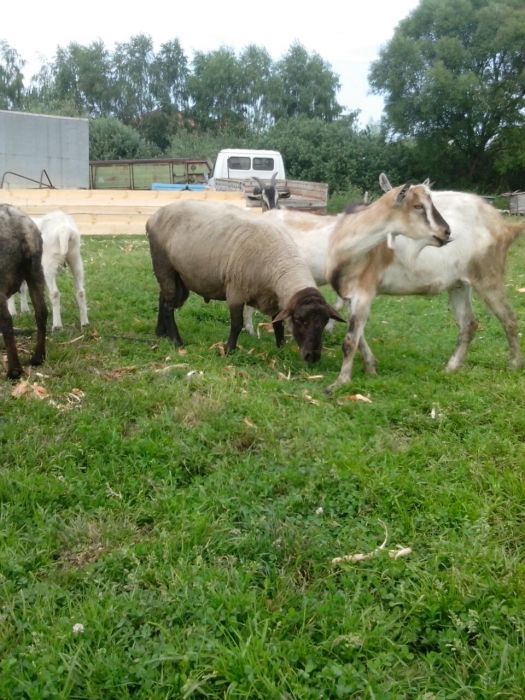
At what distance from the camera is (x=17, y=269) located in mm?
6168

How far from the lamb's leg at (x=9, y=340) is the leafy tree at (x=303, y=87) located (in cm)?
5998

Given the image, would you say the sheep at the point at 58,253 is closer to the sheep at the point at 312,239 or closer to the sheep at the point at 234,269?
the sheep at the point at 234,269

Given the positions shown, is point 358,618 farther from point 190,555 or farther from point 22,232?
point 22,232

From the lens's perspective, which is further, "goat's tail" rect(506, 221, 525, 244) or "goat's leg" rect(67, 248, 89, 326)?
"goat's leg" rect(67, 248, 89, 326)

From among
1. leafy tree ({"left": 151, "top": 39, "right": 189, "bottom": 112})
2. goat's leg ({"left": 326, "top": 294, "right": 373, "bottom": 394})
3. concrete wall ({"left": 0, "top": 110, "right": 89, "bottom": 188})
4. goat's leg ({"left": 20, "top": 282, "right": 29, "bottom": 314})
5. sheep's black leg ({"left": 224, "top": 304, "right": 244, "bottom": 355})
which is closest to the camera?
goat's leg ({"left": 326, "top": 294, "right": 373, "bottom": 394})

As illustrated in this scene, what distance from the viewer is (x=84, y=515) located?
3.96 m

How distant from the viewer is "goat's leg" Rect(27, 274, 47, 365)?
6.32m

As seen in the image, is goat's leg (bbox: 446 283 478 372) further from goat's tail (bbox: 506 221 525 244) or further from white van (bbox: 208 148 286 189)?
white van (bbox: 208 148 286 189)

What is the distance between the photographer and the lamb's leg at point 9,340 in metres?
5.86

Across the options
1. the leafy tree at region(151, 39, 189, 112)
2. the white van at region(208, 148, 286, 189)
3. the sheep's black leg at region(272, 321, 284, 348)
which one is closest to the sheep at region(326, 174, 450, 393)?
the sheep's black leg at region(272, 321, 284, 348)

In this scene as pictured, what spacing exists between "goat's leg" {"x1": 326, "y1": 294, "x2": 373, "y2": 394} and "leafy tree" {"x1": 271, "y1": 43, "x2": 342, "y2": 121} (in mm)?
58815

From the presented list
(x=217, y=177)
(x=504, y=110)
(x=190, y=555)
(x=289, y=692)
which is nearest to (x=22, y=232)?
(x=190, y=555)

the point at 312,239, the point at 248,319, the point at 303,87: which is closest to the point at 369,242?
the point at 312,239

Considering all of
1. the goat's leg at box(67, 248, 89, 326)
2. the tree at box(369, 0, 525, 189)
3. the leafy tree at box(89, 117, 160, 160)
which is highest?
the tree at box(369, 0, 525, 189)
